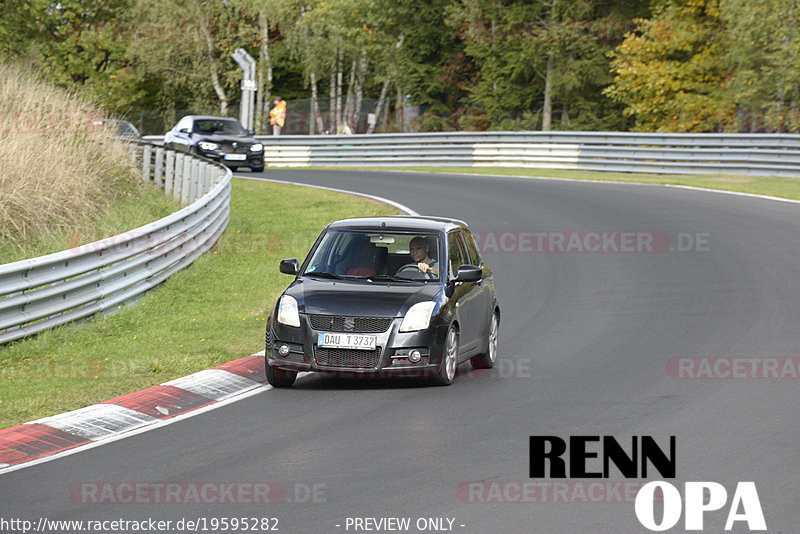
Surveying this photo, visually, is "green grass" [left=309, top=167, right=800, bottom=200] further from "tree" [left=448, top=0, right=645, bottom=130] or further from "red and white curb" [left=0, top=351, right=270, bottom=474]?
"red and white curb" [left=0, top=351, right=270, bottom=474]

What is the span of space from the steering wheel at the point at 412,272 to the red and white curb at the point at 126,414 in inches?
63.7

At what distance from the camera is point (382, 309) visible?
10.3 meters

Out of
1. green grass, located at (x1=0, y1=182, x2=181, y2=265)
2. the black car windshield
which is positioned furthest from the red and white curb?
the black car windshield

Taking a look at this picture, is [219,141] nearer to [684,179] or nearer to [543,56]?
[684,179]

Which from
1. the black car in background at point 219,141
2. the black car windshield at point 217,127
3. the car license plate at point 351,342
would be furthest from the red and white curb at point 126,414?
the black car windshield at point 217,127

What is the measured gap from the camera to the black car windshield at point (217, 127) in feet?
115

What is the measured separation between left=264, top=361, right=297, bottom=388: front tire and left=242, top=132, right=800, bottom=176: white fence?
23637mm

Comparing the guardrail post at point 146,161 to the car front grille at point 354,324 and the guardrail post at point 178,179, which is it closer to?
the guardrail post at point 178,179

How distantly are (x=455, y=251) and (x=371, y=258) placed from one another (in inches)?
35.3

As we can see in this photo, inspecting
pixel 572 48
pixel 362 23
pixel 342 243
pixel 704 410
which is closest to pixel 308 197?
pixel 342 243

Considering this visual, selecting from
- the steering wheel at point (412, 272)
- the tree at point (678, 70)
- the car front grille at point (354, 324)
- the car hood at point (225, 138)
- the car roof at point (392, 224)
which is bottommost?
the car front grille at point (354, 324)

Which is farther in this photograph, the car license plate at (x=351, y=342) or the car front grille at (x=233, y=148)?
the car front grille at (x=233, y=148)

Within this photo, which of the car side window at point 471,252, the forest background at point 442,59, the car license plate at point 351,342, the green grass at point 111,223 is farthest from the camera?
the forest background at point 442,59

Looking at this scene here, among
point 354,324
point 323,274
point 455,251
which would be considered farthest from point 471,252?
point 354,324
